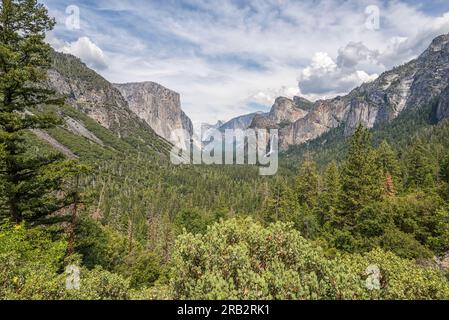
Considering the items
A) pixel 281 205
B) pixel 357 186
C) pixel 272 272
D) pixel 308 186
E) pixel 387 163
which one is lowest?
pixel 272 272

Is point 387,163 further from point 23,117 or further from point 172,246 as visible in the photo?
point 23,117

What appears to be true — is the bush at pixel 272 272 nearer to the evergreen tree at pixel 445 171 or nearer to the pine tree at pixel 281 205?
the pine tree at pixel 281 205

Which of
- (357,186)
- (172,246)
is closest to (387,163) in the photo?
(357,186)

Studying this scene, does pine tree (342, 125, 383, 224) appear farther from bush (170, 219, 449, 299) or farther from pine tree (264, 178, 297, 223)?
bush (170, 219, 449, 299)

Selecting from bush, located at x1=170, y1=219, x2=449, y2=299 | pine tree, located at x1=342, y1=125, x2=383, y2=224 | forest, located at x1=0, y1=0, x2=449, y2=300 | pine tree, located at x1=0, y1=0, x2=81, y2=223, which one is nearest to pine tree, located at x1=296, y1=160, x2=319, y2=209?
pine tree, located at x1=342, y1=125, x2=383, y2=224

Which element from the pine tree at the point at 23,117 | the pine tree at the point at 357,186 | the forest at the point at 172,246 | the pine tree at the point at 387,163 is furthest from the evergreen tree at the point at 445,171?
the pine tree at the point at 23,117

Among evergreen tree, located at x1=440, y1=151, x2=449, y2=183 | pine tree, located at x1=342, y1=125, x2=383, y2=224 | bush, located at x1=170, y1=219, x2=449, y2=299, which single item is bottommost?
bush, located at x1=170, y1=219, x2=449, y2=299

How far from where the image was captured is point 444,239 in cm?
3006

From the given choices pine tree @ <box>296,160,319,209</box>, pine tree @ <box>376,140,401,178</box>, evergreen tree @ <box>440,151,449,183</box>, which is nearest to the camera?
evergreen tree @ <box>440,151,449,183</box>

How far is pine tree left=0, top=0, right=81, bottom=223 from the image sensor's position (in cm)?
1370

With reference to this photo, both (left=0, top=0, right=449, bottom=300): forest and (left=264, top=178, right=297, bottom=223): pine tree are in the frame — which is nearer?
(left=0, top=0, right=449, bottom=300): forest

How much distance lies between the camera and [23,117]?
50.0 feet

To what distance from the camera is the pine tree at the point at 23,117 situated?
13703 mm
